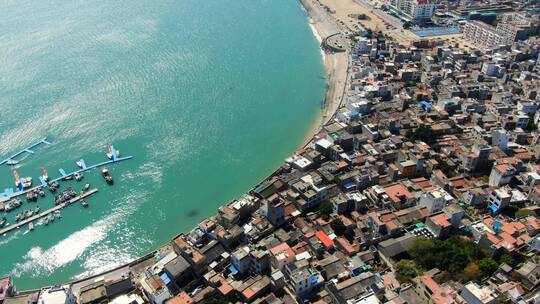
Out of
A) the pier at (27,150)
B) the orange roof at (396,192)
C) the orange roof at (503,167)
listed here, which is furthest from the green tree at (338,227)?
the pier at (27,150)

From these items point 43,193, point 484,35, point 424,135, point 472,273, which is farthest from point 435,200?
point 484,35

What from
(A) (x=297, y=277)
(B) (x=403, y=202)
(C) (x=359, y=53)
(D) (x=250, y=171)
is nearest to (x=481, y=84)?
(C) (x=359, y=53)

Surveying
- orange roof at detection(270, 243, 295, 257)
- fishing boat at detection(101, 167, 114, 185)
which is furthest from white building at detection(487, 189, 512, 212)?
fishing boat at detection(101, 167, 114, 185)

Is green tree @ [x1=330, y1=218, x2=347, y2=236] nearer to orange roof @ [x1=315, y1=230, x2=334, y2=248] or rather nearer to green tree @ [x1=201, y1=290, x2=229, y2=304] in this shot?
orange roof @ [x1=315, y1=230, x2=334, y2=248]

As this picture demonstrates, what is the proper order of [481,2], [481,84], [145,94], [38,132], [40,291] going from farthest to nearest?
[481,2], [145,94], [481,84], [38,132], [40,291]

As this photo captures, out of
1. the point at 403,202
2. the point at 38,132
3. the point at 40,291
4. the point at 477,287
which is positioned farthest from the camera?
the point at 38,132

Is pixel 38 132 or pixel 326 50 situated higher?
pixel 38 132

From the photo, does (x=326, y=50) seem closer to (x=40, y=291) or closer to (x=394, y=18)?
(x=394, y=18)
